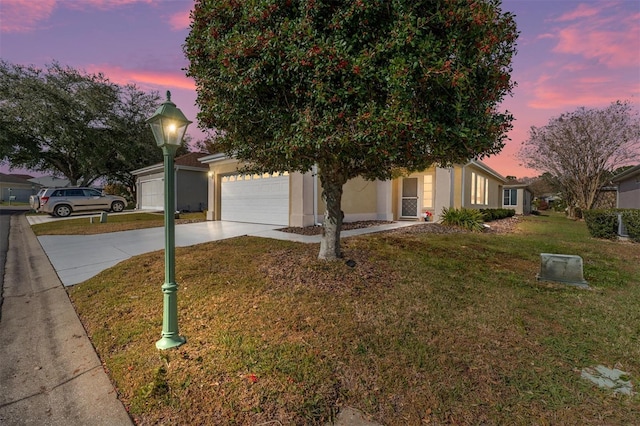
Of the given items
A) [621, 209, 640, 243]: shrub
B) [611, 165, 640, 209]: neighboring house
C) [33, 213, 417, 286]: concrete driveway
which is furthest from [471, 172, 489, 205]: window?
[33, 213, 417, 286]: concrete driveway

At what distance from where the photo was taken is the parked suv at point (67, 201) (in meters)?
16.4

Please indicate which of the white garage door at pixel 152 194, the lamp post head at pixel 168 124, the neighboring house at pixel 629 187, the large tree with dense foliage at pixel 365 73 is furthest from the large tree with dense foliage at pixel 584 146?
the white garage door at pixel 152 194

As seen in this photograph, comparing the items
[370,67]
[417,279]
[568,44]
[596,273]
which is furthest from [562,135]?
[370,67]

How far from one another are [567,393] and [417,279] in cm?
251

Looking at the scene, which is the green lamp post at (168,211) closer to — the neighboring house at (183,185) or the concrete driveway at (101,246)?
the concrete driveway at (101,246)

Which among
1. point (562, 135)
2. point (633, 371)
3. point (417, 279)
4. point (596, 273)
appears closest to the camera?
point (633, 371)

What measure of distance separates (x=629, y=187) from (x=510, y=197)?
1093 cm

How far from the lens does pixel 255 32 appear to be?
331 cm

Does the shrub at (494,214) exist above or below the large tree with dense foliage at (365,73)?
below

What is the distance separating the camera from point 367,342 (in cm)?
292

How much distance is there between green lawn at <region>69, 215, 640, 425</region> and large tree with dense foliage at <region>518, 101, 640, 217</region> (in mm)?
17410

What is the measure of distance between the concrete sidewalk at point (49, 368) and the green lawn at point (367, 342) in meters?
0.14

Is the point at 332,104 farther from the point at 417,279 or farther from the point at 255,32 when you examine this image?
the point at 417,279

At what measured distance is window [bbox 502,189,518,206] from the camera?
27141mm
